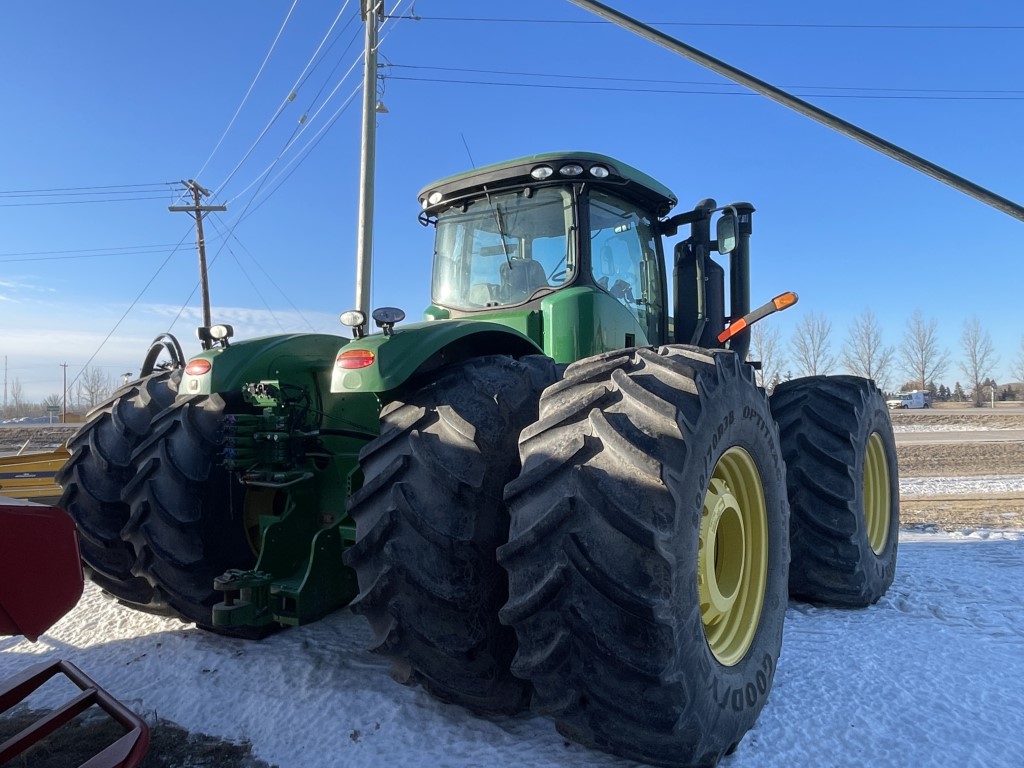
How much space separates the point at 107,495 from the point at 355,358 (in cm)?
183

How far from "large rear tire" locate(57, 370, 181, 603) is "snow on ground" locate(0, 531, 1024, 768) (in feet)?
1.01

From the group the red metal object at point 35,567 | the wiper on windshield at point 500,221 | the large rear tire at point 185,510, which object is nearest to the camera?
the red metal object at point 35,567

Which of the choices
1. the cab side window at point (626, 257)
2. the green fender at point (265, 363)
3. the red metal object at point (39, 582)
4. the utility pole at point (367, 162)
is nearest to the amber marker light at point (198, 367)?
the green fender at point (265, 363)

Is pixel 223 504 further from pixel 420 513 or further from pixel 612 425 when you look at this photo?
pixel 612 425

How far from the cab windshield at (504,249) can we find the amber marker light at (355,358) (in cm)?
158

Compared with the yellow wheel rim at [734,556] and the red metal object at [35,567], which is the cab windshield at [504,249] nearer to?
the yellow wheel rim at [734,556]

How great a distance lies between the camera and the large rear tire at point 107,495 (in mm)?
3566

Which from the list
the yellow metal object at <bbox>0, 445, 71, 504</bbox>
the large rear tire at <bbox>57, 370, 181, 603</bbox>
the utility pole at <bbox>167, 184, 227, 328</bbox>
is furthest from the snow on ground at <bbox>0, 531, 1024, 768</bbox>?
the utility pole at <bbox>167, 184, 227, 328</bbox>

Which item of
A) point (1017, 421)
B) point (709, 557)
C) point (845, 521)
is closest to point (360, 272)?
point (845, 521)

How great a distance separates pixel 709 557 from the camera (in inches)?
106

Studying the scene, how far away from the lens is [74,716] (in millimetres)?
2479

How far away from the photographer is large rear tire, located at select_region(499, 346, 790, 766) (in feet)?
6.77

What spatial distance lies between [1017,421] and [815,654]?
31984 millimetres

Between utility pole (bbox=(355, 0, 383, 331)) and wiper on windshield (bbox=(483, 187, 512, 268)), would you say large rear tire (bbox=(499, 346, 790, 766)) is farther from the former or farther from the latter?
utility pole (bbox=(355, 0, 383, 331))
